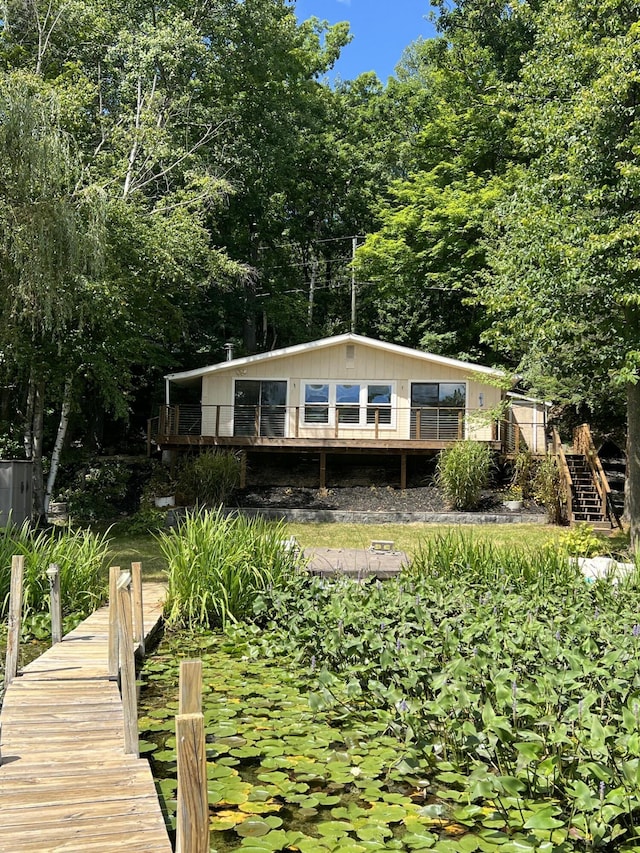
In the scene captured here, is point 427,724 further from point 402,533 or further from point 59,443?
point 59,443

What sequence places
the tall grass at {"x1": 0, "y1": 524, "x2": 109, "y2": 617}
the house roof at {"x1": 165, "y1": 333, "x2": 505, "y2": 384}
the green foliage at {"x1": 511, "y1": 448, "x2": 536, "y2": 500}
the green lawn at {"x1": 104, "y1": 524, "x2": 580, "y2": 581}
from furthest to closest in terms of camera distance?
the house roof at {"x1": 165, "y1": 333, "x2": 505, "y2": 384}, the green foliage at {"x1": 511, "y1": 448, "x2": 536, "y2": 500}, the green lawn at {"x1": 104, "y1": 524, "x2": 580, "y2": 581}, the tall grass at {"x1": 0, "y1": 524, "x2": 109, "y2": 617}

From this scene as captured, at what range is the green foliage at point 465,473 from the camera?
1603 cm

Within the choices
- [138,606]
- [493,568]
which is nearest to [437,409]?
[493,568]

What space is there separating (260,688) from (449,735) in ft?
5.40

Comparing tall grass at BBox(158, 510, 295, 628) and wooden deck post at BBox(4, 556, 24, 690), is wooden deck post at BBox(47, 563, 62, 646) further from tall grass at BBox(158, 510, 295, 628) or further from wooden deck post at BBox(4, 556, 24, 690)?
tall grass at BBox(158, 510, 295, 628)

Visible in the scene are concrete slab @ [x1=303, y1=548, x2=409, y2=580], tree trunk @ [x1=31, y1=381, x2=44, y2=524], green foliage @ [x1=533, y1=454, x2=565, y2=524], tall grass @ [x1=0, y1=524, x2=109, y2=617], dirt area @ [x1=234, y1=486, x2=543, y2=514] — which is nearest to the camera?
tall grass @ [x1=0, y1=524, x2=109, y2=617]

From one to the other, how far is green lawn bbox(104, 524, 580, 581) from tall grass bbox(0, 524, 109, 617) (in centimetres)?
323

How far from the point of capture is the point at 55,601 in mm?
5828

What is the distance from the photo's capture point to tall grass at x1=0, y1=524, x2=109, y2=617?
703 centimetres

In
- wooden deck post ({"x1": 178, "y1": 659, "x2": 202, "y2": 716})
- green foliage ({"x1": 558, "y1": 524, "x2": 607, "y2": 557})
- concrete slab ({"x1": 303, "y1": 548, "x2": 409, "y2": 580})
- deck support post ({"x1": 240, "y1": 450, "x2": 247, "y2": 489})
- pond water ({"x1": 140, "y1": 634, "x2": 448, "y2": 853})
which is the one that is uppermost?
deck support post ({"x1": 240, "y1": 450, "x2": 247, "y2": 489})

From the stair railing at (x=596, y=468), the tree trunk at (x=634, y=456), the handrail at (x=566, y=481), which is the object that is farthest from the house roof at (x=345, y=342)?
the tree trunk at (x=634, y=456)

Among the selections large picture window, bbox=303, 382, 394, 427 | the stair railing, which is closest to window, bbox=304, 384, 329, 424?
large picture window, bbox=303, 382, 394, 427

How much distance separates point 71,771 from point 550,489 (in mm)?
13578

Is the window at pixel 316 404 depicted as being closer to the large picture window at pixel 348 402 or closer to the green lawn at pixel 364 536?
the large picture window at pixel 348 402
